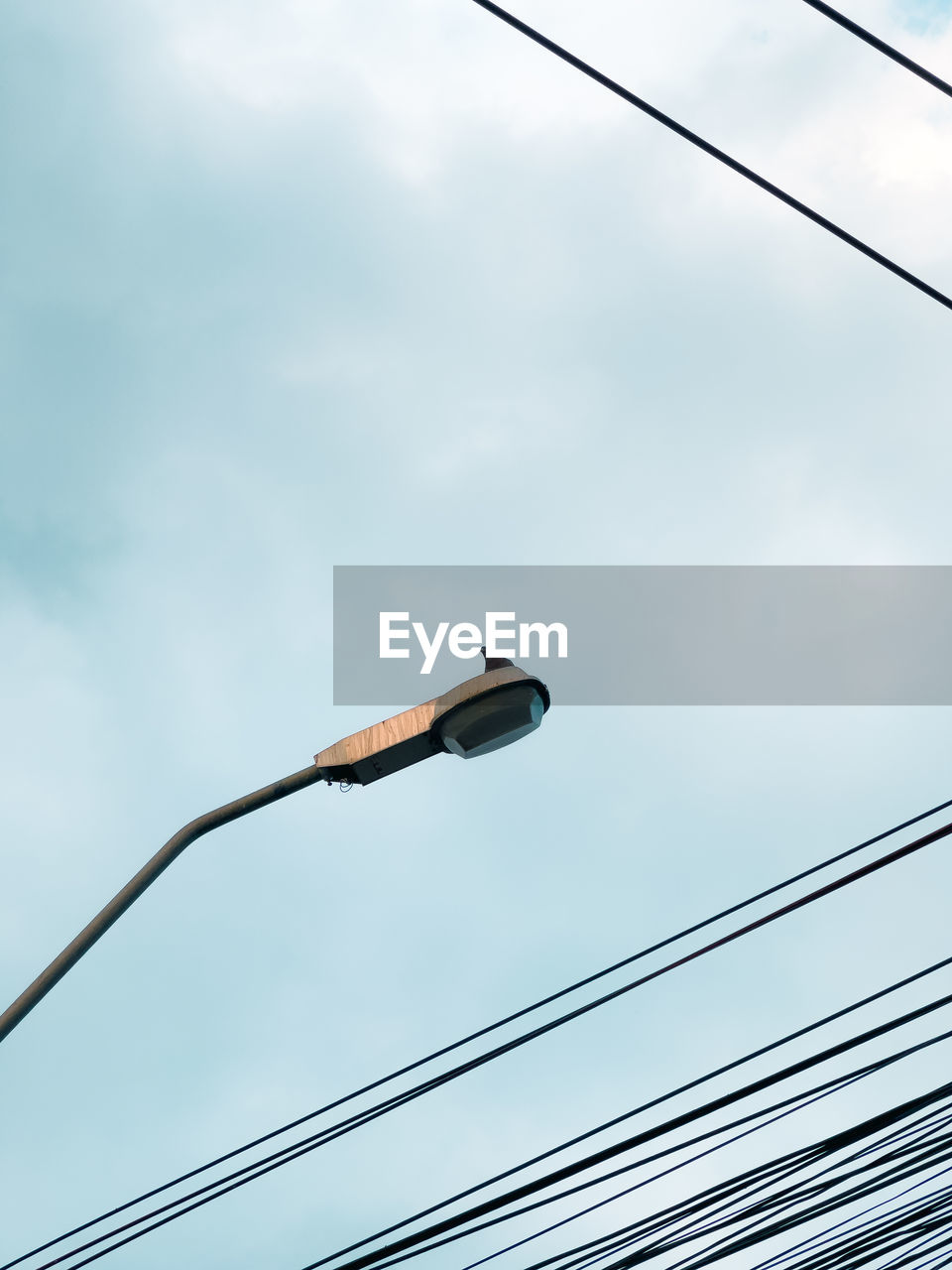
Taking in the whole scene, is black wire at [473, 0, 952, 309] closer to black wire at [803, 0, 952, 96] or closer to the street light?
black wire at [803, 0, 952, 96]

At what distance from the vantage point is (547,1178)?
159 inches

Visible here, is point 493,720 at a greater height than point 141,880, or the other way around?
point 493,720

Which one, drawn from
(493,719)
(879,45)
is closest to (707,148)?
(879,45)

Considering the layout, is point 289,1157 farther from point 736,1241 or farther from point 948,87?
point 948,87

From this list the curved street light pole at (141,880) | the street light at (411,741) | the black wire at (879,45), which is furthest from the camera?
the street light at (411,741)

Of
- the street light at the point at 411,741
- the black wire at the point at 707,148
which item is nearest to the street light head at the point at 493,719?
the street light at the point at 411,741

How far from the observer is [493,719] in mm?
Result: 4227

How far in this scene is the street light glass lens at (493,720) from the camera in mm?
4191

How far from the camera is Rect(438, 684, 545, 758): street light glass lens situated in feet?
13.8

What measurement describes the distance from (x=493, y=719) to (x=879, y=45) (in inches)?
93.8

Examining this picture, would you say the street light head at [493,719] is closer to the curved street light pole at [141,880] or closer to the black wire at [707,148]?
the curved street light pole at [141,880]

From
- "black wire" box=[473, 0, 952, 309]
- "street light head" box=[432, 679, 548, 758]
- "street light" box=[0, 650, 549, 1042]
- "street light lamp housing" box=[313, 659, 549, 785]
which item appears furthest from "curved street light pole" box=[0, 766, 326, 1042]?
"black wire" box=[473, 0, 952, 309]

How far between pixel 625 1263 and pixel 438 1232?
777mm

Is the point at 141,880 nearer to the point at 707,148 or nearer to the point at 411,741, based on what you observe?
the point at 411,741
